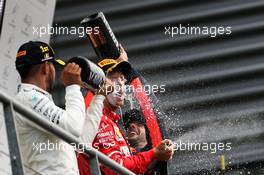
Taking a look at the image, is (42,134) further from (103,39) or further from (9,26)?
(9,26)

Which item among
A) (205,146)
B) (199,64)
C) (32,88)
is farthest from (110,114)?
(199,64)

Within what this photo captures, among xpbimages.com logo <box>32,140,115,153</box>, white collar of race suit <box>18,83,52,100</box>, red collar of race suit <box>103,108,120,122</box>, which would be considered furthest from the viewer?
red collar of race suit <box>103,108,120,122</box>

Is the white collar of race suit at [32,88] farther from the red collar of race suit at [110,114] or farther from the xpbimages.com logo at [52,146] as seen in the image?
the red collar of race suit at [110,114]

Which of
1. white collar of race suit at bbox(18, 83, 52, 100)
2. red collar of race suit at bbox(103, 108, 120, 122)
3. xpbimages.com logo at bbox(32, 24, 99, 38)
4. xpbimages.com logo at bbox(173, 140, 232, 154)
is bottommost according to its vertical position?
xpbimages.com logo at bbox(173, 140, 232, 154)

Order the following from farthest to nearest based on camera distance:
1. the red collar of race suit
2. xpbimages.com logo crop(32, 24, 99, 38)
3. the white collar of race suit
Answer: xpbimages.com logo crop(32, 24, 99, 38) → the red collar of race suit → the white collar of race suit

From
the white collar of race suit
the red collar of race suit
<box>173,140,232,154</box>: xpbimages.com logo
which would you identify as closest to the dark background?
Answer: <box>173,140,232,154</box>: xpbimages.com logo

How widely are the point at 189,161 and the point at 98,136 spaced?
1548mm

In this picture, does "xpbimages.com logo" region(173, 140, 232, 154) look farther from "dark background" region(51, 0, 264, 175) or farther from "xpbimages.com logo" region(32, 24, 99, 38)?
"xpbimages.com logo" region(32, 24, 99, 38)

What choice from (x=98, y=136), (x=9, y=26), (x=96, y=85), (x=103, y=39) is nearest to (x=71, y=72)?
(x=96, y=85)

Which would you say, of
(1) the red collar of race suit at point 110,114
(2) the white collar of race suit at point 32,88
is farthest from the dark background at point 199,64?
(2) the white collar of race suit at point 32,88

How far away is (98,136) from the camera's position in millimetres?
4777

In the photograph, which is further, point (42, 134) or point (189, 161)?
point (189, 161)

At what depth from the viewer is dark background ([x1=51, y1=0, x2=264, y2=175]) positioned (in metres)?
6.21

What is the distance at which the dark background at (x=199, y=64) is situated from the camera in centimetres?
621
